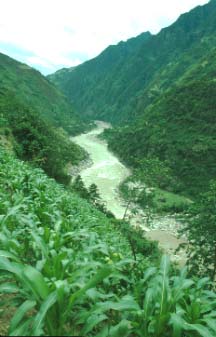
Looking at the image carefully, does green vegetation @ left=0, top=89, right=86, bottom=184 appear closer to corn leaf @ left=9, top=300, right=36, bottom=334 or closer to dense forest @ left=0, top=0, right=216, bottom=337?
dense forest @ left=0, top=0, right=216, bottom=337

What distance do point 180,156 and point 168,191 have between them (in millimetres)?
11385

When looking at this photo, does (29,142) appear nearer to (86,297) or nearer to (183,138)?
(86,297)

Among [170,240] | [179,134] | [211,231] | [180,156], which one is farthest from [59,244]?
[179,134]

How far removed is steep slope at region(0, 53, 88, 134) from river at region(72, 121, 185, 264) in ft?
90.4

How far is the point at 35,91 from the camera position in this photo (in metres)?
138

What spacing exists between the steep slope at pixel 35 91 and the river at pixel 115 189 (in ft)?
90.4

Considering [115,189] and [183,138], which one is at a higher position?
[183,138]

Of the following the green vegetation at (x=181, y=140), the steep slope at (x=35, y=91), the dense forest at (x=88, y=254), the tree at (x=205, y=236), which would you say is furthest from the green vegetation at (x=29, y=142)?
the steep slope at (x=35, y=91)

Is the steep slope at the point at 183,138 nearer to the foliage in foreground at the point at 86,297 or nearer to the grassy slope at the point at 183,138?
the grassy slope at the point at 183,138

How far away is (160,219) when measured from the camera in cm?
5147

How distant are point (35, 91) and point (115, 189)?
88.2m

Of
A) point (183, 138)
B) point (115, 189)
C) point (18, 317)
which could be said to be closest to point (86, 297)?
point (18, 317)

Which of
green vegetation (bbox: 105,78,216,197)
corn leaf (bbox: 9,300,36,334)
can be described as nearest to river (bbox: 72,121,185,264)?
green vegetation (bbox: 105,78,216,197)

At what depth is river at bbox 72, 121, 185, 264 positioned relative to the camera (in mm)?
43394
